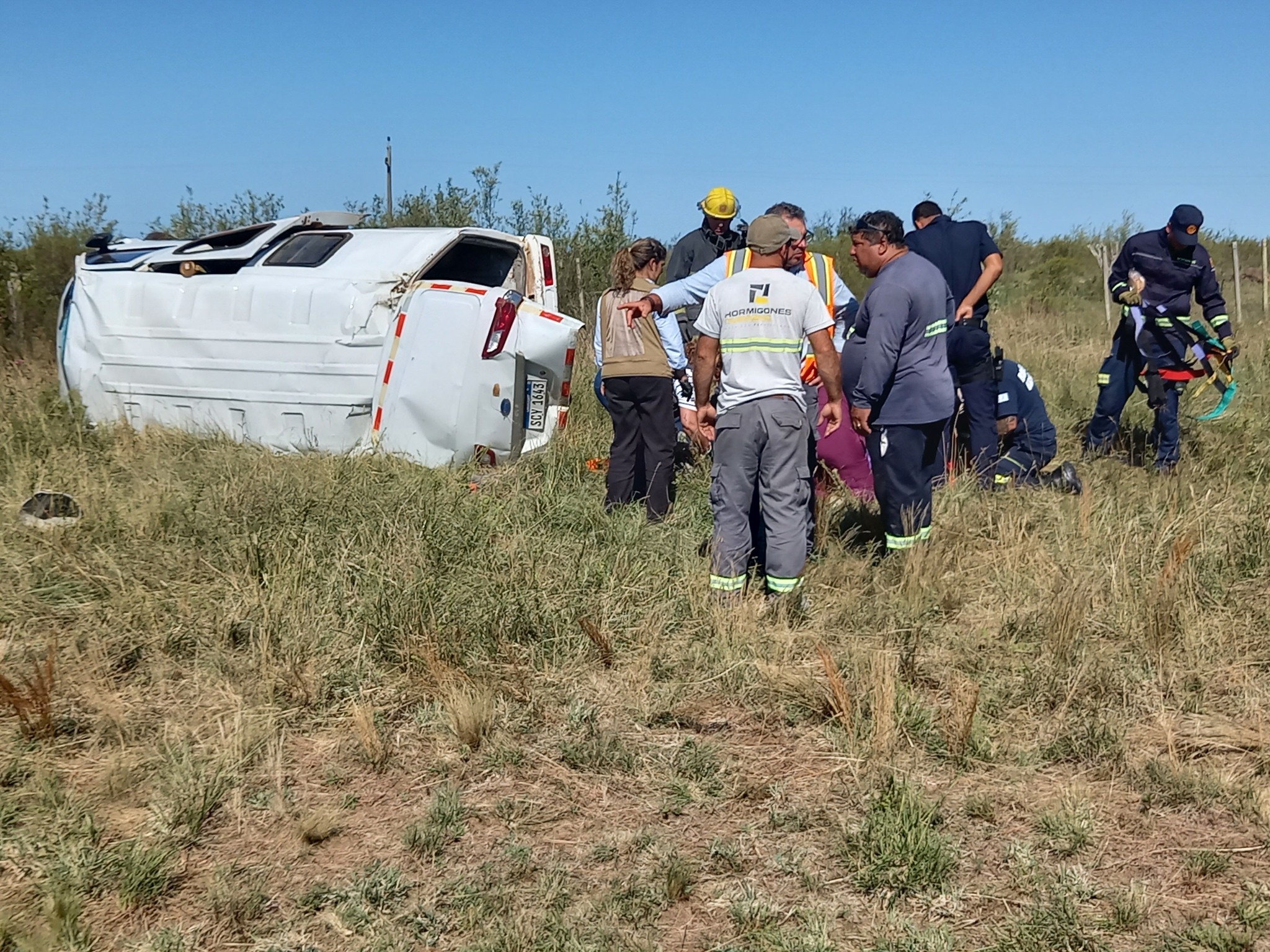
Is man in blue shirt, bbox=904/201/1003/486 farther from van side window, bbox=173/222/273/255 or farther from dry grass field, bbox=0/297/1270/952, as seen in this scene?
van side window, bbox=173/222/273/255

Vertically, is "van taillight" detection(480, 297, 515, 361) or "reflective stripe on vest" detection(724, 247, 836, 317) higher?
"reflective stripe on vest" detection(724, 247, 836, 317)

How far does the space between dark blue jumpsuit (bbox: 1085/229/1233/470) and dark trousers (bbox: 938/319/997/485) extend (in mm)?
1302

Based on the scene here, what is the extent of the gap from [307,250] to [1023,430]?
4.83m

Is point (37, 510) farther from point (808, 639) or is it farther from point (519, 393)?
point (808, 639)

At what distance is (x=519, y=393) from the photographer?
6.99m

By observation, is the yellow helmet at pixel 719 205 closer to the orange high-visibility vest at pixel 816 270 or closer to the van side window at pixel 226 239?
the orange high-visibility vest at pixel 816 270

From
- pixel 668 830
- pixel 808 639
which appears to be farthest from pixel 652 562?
pixel 668 830

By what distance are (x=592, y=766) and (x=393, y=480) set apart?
3067 millimetres

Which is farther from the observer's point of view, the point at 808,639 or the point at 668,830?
the point at 808,639

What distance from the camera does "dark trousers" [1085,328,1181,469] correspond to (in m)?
7.52

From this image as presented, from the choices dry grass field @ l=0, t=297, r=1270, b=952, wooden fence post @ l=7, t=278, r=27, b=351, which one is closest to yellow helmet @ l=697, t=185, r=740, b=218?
dry grass field @ l=0, t=297, r=1270, b=952

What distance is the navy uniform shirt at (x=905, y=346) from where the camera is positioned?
5.17 metres

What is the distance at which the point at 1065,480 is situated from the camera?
22.3 feet

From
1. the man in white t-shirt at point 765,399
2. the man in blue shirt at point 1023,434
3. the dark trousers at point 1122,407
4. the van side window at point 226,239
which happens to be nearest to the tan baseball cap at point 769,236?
the man in white t-shirt at point 765,399
